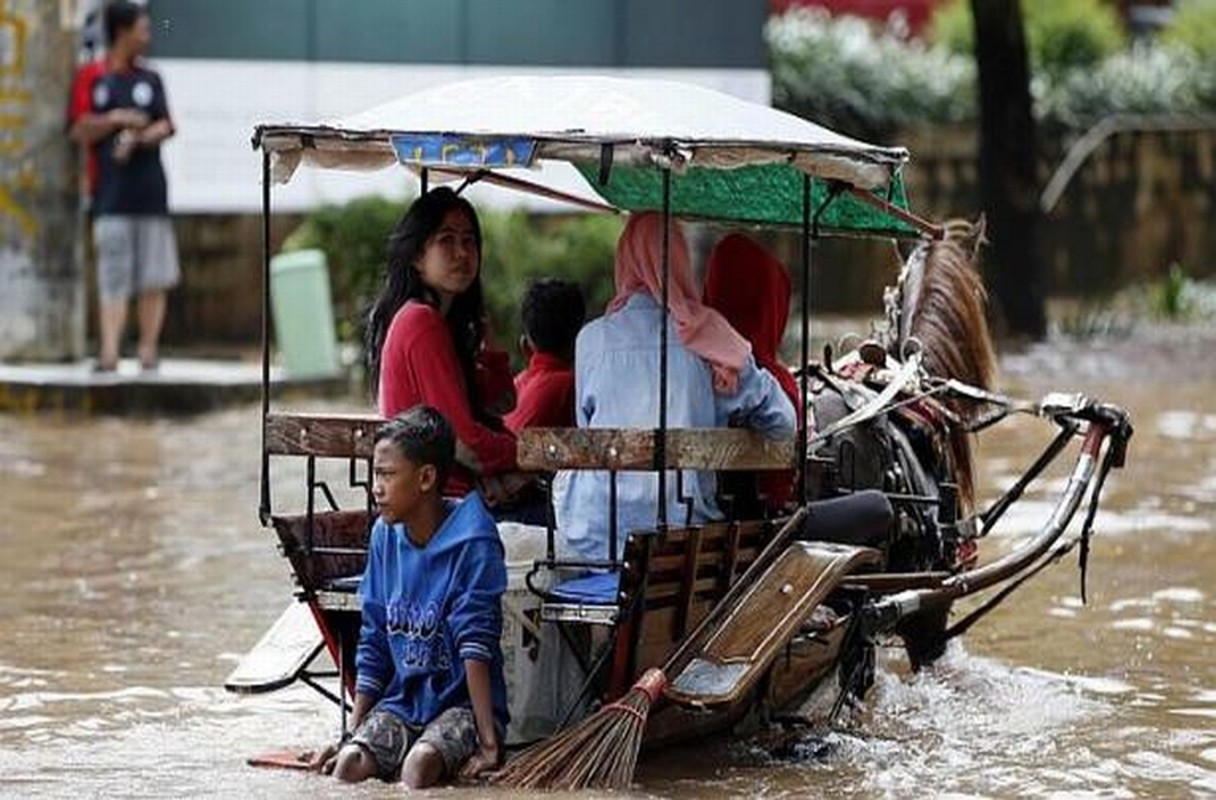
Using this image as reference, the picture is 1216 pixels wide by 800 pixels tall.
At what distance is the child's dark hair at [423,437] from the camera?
25.1ft

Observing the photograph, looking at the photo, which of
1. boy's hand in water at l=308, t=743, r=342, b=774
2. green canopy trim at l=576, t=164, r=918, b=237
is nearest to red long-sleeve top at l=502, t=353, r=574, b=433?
green canopy trim at l=576, t=164, r=918, b=237

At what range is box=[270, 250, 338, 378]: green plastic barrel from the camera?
57.9ft

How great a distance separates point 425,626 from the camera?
7684 millimetres

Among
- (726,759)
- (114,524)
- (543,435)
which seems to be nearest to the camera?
(543,435)

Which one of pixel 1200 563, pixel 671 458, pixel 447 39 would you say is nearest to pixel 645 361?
pixel 671 458

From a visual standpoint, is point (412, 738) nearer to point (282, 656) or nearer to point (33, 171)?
point (282, 656)

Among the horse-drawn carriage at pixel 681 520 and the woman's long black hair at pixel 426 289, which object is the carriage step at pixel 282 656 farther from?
the woman's long black hair at pixel 426 289

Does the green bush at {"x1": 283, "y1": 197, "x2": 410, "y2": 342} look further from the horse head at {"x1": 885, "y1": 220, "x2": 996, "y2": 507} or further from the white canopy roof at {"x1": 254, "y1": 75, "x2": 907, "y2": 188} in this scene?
the white canopy roof at {"x1": 254, "y1": 75, "x2": 907, "y2": 188}

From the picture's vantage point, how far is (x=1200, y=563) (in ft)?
40.3

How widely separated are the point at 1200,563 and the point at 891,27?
21.0 metres

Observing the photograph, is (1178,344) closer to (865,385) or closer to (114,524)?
(114,524)

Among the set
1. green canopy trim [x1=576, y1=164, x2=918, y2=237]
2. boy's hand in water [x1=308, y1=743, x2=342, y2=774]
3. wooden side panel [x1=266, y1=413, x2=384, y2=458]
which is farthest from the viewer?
green canopy trim [x1=576, y1=164, x2=918, y2=237]

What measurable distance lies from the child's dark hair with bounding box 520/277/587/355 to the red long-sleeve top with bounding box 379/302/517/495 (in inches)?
19.1

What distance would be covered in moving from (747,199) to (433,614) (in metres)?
2.20
